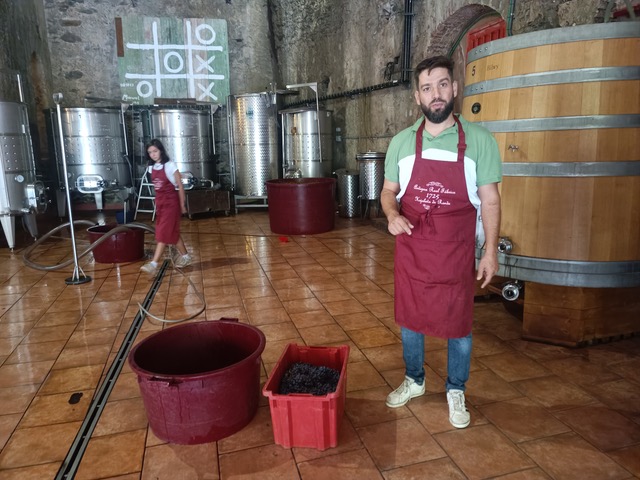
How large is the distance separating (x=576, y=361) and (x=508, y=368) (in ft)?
1.38

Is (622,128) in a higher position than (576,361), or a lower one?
higher

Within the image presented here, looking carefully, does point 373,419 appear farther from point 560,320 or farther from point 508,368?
point 560,320

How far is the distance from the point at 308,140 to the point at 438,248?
6104mm

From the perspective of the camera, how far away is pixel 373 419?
2.24 m

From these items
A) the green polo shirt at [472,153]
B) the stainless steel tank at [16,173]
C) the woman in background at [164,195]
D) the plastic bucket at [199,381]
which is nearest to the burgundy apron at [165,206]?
the woman in background at [164,195]

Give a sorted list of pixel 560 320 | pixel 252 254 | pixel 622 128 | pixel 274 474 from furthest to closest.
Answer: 1. pixel 252 254
2. pixel 560 320
3. pixel 622 128
4. pixel 274 474

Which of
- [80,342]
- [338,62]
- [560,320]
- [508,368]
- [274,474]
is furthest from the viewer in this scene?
[338,62]

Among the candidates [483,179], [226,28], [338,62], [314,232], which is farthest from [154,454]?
[226,28]

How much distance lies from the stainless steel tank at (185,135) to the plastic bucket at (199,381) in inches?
240

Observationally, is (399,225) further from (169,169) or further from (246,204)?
(246,204)

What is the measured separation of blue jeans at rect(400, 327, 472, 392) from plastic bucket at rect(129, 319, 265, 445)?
0.70 metres

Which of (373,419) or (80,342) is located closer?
(373,419)

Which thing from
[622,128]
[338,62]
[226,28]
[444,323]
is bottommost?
[444,323]

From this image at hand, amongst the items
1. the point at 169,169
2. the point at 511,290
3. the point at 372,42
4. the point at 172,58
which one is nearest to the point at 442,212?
the point at 511,290
